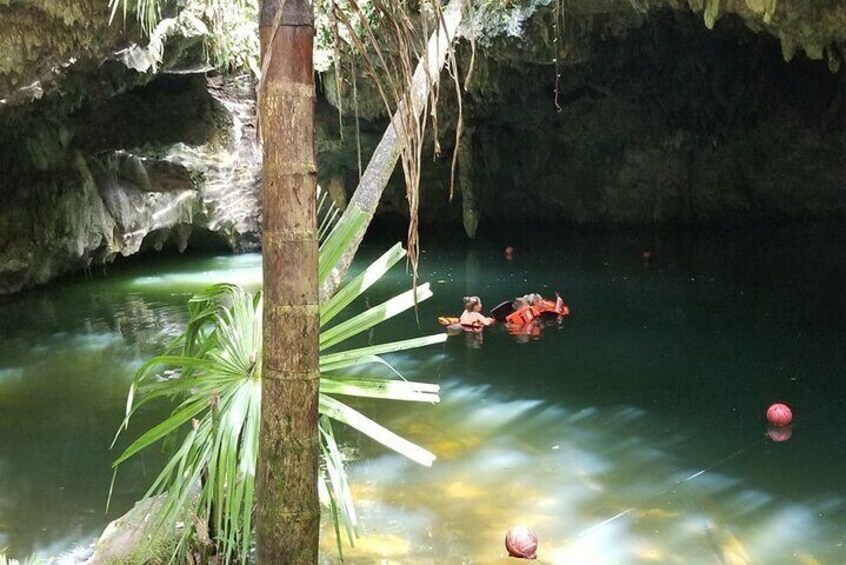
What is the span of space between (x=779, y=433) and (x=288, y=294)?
12.3 feet

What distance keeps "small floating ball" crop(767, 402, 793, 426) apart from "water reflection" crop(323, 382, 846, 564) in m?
0.23

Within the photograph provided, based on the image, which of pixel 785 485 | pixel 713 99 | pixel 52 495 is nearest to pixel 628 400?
pixel 785 485

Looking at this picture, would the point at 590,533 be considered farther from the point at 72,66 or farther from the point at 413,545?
the point at 72,66

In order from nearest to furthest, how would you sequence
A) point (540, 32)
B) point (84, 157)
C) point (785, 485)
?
point (785, 485)
point (540, 32)
point (84, 157)

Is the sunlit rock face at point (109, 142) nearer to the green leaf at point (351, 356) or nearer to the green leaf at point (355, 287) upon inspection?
the green leaf at point (355, 287)

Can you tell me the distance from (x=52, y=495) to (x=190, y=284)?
5907 mm

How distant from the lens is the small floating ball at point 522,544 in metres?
3.00

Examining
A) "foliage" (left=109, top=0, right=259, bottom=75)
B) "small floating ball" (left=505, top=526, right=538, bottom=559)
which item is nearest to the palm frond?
"small floating ball" (left=505, top=526, right=538, bottom=559)

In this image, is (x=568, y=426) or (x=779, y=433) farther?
(x=568, y=426)

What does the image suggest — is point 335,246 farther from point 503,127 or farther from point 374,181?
point 503,127

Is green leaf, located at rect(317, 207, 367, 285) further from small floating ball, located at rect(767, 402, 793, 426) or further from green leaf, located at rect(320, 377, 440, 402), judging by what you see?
small floating ball, located at rect(767, 402, 793, 426)

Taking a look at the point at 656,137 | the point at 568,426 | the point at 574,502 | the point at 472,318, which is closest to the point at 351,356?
the point at 574,502

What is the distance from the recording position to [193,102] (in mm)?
9383

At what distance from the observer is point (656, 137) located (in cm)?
1275
